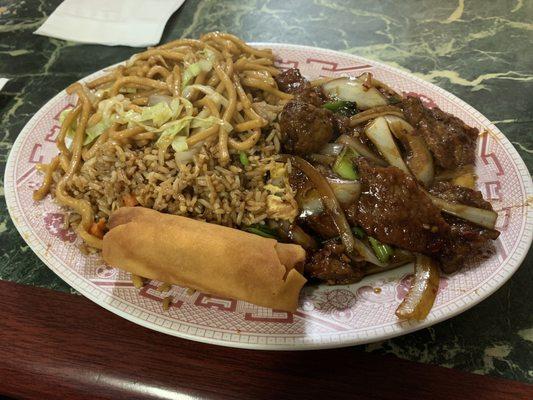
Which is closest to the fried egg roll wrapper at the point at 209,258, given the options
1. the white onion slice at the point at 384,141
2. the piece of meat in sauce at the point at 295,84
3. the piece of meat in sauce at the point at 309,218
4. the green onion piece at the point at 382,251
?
the piece of meat in sauce at the point at 309,218

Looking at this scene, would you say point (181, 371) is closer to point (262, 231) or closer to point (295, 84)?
point (262, 231)

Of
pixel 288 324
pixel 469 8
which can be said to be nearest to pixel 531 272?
pixel 288 324

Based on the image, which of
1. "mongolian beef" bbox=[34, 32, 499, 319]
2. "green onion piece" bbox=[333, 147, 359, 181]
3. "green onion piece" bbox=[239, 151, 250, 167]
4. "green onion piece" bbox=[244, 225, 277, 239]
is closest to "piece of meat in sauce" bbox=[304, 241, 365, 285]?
"mongolian beef" bbox=[34, 32, 499, 319]

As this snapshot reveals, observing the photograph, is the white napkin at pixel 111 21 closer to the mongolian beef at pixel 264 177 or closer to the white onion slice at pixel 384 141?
the mongolian beef at pixel 264 177

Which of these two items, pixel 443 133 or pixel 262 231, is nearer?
pixel 262 231

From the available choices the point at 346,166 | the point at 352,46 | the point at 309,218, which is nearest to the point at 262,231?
the point at 309,218

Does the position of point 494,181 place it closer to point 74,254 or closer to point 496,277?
point 496,277

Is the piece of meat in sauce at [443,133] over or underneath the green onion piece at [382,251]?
over
